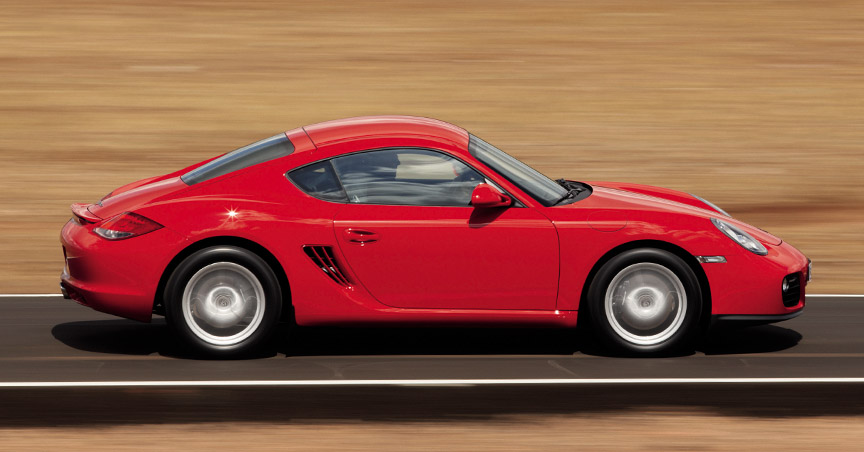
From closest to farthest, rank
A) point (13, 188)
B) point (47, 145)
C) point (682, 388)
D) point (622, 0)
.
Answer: point (682, 388) < point (13, 188) < point (47, 145) < point (622, 0)

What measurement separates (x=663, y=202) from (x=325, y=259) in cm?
215

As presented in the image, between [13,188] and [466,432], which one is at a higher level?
[13,188]

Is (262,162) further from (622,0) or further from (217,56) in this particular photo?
(622,0)

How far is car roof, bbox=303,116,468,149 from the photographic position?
7004mm

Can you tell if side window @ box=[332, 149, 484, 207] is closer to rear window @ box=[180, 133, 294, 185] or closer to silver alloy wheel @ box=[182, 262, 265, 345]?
rear window @ box=[180, 133, 294, 185]

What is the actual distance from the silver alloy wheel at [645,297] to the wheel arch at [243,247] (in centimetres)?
189

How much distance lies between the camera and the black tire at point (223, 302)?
668cm

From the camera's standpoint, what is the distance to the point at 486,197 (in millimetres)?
6609

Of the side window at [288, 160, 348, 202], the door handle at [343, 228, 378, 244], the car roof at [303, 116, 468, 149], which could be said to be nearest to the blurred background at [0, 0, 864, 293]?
the car roof at [303, 116, 468, 149]

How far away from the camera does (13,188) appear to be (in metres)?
13.1

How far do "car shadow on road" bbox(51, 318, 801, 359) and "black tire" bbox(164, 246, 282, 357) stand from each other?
223mm

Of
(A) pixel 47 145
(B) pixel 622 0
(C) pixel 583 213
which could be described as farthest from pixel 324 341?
(B) pixel 622 0

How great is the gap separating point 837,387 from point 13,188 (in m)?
9.80

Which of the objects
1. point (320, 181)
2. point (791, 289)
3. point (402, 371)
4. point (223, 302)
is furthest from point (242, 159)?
point (791, 289)
